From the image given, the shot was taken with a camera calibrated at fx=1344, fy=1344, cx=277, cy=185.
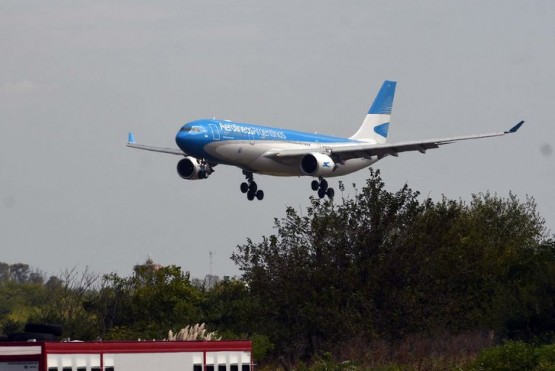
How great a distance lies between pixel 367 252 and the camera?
5619 centimetres

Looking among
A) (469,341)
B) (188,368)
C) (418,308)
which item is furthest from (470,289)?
(188,368)

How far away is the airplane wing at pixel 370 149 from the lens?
6744 cm

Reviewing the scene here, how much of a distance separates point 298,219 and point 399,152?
16048 millimetres

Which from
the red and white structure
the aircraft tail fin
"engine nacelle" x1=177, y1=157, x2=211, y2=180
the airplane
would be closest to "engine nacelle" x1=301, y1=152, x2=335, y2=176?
the airplane

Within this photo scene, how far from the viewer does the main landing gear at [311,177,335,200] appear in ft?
226

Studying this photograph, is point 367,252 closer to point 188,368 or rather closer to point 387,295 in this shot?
point 387,295

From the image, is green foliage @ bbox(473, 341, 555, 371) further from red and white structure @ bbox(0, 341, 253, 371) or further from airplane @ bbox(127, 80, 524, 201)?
airplane @ bbox(127, 80, 524, 201)

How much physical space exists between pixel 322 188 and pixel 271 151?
→ 12.5 ft

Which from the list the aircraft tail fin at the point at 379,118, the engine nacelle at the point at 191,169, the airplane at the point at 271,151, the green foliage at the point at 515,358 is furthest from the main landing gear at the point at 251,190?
the green foliage at the point at 515,358

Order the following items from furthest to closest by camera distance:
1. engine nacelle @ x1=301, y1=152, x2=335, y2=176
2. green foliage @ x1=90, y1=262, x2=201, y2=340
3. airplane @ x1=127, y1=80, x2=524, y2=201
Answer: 1. engine nacelle @ x1=301, y1=152, x2=335, y2=176
2. airplane @ x1=127, y1=80, x2=524, y2=201
3. green foliage @ x1=90, y1=262, x2=201, y2=340

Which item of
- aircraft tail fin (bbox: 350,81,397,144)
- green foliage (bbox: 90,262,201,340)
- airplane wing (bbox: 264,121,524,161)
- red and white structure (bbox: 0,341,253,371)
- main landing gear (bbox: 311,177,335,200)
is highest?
aircraft tail fin (bbox: 350,81,397,144)

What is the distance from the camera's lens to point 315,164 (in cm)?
6650

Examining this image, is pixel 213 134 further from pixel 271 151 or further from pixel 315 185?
pixel 315 185

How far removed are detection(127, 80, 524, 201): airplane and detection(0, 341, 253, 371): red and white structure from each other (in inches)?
1213
